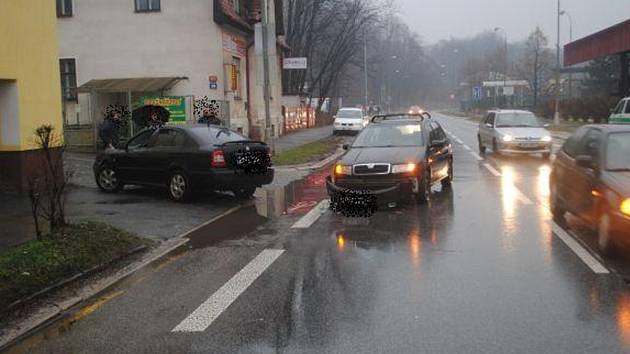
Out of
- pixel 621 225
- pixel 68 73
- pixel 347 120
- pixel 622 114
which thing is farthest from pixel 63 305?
pixel 347 120

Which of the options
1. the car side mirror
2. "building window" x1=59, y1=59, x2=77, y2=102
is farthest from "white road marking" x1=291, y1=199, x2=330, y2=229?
"building window" x1=59, y1=59, x2=77, y2=102

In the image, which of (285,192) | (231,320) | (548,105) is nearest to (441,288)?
(231,320)

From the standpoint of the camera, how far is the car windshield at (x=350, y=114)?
39.9 metres

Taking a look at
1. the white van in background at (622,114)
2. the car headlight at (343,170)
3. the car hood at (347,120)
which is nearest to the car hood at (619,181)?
the car headlight at (343,170)

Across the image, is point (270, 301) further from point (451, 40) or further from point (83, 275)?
point (451, 40)

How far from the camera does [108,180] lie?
46.9 ft

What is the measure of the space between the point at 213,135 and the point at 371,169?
328 cm

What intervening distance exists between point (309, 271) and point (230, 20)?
805 inches

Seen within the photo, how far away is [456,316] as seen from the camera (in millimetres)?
5664

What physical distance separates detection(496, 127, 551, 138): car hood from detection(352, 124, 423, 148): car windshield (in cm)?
939

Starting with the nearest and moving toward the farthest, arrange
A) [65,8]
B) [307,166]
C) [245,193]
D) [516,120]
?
[245,193] < [307,166] < [516,120] < [65,8]

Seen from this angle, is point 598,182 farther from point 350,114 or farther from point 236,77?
point 350,114

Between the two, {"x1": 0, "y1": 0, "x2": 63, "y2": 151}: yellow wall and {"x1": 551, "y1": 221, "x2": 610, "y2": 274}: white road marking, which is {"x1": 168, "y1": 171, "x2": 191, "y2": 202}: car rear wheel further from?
{"x1": 551, "y1": 221, "x2": 610, "y2": 274}: white road marking

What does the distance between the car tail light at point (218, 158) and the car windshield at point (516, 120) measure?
13.3 meters
